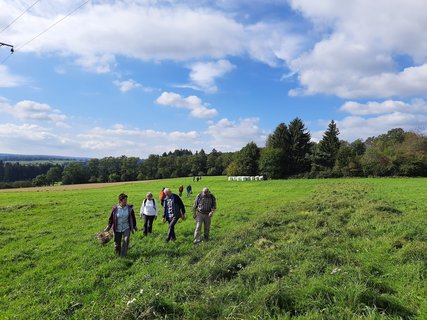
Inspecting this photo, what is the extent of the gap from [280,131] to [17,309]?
7275 centimetres

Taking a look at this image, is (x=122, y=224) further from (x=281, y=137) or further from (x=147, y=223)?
(x=281, y=137)

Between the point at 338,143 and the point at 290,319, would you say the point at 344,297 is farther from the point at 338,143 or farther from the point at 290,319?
the point at 338,143

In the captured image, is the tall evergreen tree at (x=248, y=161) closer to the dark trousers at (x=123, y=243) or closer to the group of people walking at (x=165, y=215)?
the group of people walking at (x=165, y=215)

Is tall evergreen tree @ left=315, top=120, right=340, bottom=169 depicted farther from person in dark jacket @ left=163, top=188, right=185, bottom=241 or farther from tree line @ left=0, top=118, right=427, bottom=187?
person in dark jacket @ left=163, top=188, right=185, bottom=241

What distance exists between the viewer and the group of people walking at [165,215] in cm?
1071

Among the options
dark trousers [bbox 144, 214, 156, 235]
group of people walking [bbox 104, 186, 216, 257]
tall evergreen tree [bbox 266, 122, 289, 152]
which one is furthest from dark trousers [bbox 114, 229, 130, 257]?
tall evergreen tree [bbox 266, 122, 289, 152]

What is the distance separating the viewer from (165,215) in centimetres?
1341

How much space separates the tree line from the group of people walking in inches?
2242

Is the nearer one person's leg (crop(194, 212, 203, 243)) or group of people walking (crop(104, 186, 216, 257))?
group of people walking (crop(104, 186, 216, 257))

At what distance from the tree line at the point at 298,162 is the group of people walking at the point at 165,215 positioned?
56955 millimetres

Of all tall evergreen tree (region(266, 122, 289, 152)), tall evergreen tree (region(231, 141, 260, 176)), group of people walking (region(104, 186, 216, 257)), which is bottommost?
group of people walking (region(104, 186, 216, 257))

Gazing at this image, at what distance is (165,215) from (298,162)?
212 ft

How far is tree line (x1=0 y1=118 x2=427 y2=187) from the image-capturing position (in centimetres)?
6231

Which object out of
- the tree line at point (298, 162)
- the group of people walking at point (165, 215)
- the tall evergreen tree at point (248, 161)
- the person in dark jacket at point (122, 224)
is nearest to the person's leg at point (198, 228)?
the group of people walking at point (165, 215)
